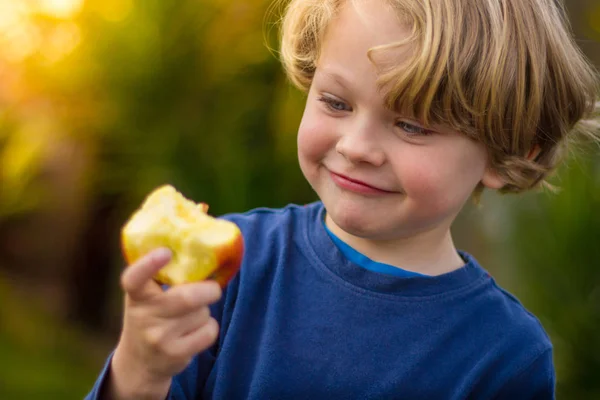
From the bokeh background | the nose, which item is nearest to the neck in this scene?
the nose

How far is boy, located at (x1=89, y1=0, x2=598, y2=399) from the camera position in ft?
4.51

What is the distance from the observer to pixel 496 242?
317 cm

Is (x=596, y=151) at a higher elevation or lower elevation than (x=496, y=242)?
higher

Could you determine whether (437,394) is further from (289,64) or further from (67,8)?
(67,8)

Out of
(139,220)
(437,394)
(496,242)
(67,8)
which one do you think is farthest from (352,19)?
Result: (67,8)

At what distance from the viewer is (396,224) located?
4.83 ft

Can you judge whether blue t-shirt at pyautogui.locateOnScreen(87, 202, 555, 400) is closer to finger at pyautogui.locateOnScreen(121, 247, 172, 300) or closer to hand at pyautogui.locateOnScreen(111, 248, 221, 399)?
hand at pyautogui.locateOnScreen(111, 248, 221, 399)

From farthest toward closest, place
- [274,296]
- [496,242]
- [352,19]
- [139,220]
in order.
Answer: [496,242], [274,296], [352,19], [139,220]

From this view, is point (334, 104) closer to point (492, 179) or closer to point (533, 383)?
point (492, 179)

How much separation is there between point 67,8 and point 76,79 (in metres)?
0.34

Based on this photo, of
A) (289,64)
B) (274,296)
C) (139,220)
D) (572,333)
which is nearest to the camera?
(139,220)

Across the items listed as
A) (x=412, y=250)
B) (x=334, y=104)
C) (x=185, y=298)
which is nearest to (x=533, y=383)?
(x=412, y=250)

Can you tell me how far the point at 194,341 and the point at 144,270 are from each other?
16 centimetres

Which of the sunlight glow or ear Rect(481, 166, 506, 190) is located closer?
ear Rect(481, 166, 506, 190)
